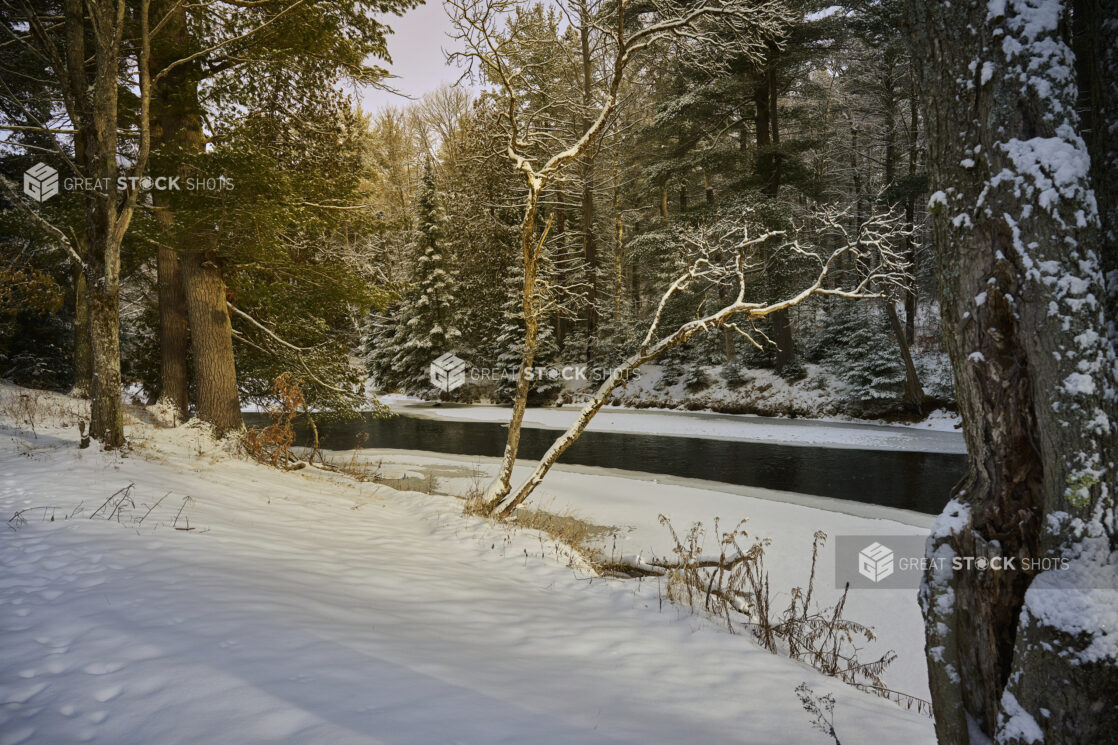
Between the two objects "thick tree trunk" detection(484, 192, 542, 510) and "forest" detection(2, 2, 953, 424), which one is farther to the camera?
"forest" detection(2, 2, 953, 424)

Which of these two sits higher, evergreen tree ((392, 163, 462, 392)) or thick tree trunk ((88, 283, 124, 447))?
evergreen tree ((392, 163, 462, 392))

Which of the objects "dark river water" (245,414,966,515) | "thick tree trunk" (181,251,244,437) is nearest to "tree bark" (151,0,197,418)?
"thick tree trunk" (181,251,244,437)

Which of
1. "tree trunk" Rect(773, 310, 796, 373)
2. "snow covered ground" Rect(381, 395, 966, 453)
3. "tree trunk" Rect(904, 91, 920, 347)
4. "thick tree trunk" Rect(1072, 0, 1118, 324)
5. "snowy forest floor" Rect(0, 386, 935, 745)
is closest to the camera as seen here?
"thick tree trunk" Rect(1072, 0, 1118, 324)

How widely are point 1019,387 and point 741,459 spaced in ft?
36.6

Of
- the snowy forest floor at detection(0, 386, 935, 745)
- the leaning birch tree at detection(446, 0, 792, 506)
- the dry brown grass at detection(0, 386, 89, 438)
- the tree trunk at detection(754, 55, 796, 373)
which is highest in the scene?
the tree trunk at detection(754, 55, 796, 373)

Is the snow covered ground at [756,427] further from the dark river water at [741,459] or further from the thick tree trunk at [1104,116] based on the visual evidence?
the thick tree trunk at [1104,116]

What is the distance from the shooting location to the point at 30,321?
13938 mm

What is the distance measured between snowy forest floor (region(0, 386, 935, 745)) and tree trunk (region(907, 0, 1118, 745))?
3.25ft

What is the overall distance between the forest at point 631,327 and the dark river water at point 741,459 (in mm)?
198

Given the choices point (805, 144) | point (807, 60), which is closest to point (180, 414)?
point (805, 144)

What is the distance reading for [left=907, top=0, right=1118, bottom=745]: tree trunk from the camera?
147 cm

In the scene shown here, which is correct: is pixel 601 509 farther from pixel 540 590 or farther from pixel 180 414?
pixel 180 414

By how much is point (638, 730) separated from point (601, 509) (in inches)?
248

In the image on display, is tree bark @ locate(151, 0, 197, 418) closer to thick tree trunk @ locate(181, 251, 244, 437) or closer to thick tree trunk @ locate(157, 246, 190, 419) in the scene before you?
thick tree trunk @ locate(157, 246, 190, 419)
